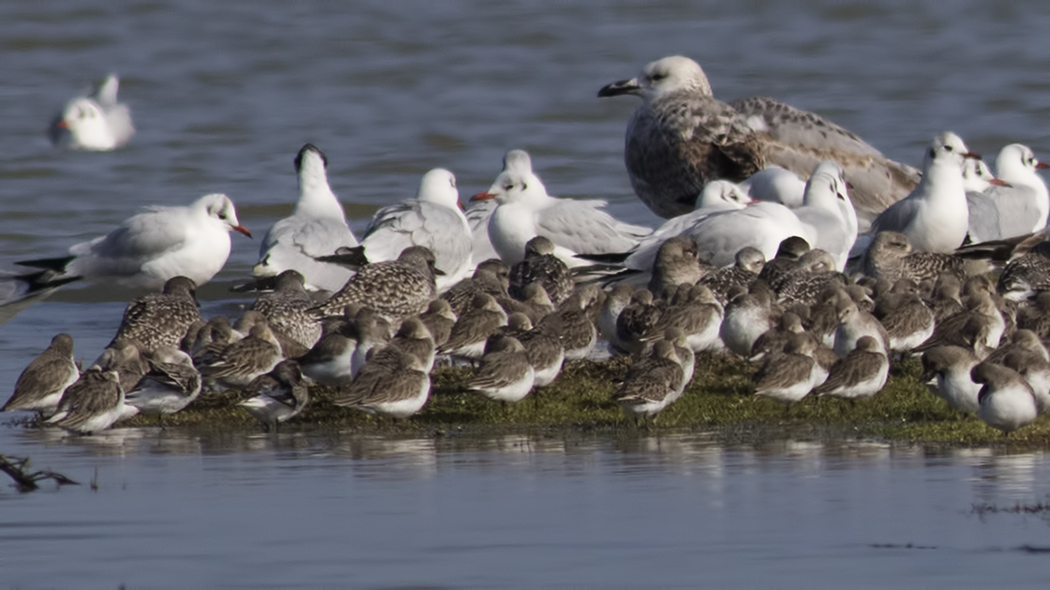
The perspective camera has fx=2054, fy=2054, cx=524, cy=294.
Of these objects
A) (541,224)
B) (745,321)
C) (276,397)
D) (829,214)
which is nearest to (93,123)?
(276,397)

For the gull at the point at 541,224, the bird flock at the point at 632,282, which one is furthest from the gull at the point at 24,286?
the gull at the point at 541,224

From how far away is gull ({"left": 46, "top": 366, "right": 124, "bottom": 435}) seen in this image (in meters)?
10.8

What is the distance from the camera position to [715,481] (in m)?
8.95

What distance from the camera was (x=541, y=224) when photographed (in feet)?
58.1

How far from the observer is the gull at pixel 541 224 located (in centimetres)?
1758

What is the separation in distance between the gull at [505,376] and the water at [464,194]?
583mm

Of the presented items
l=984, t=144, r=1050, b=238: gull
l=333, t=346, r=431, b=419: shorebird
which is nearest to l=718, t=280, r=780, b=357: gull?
l=333, t=346, r=431, b=419: shorebird

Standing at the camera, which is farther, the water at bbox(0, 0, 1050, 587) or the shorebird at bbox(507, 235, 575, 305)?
the shorebird at bbox(507, 235, 575, 305)

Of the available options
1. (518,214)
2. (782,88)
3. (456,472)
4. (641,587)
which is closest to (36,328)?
(518,214)

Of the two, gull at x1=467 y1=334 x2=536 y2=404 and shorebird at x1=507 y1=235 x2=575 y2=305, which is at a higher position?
shorebird at x1=507 y1=235 x2=575 y2=305

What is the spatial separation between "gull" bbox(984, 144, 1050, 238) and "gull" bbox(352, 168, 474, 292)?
556 centimetres

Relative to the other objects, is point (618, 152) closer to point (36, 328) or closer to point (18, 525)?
point (36, 328)

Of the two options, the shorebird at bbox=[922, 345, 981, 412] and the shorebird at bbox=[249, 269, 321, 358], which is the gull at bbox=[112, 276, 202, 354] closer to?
the shorebird at bbox=[249, 269, 321, 358]

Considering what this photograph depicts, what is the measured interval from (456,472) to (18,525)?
6.86ft
